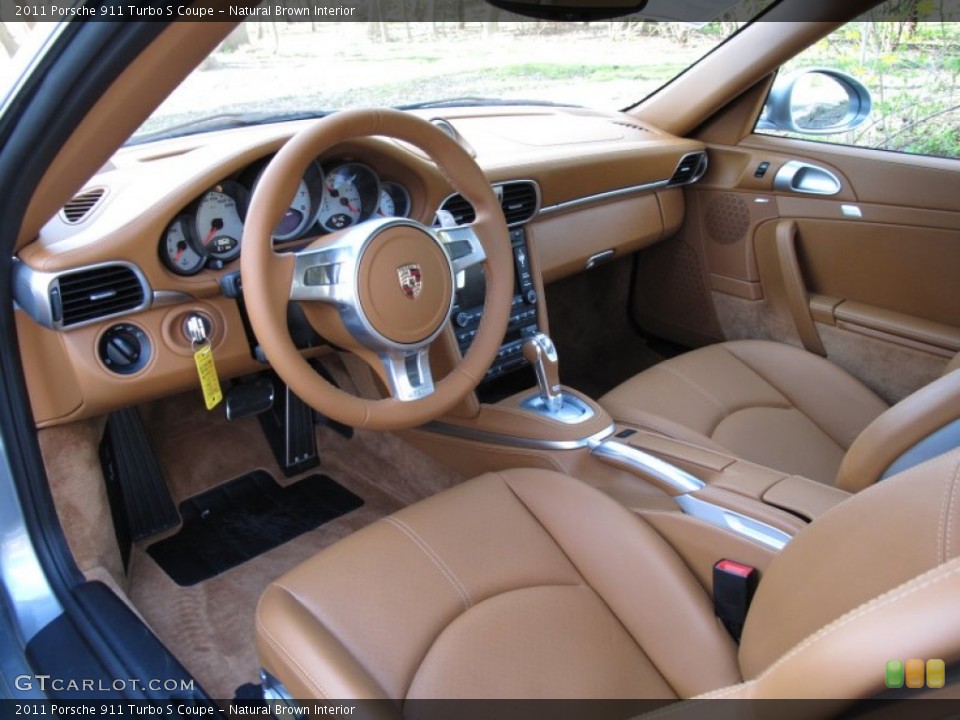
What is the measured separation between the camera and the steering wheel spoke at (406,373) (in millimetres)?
1524

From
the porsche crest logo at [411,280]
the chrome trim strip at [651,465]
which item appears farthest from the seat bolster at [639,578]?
the porsche crest logo at [411,280]

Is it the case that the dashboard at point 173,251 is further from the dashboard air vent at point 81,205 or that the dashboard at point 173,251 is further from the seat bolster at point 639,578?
the seat bolster at point 639,578

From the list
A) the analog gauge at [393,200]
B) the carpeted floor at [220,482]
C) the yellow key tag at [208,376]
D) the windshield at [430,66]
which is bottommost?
the carpeted floor at [220,482]

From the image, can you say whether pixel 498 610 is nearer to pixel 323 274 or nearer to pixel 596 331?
pixel 323 274

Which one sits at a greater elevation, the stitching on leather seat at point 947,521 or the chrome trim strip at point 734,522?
the stitching on leather seat at point 947,521

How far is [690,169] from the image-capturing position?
9.18 feet

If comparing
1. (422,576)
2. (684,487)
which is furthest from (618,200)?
(422,576)

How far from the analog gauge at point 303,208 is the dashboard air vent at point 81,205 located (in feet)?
1.21

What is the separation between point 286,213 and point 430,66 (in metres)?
1.00

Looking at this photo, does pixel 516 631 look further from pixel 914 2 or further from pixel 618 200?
pixel 914 2

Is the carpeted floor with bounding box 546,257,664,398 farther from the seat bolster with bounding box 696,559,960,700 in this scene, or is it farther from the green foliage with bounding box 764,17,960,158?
the seat bolster with bounding box 696,559,960,700

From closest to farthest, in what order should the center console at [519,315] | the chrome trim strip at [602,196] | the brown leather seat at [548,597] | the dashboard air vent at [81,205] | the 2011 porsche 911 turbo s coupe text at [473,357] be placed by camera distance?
the brown leather seat at [548,597] < the 2011 porsche 911 turbo s coupe text at [473,357] < the dashboard air vent at [81,205] < the center console at [519,315] < the chrome trim strip at [602,196]

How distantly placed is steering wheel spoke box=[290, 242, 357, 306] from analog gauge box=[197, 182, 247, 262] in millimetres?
317

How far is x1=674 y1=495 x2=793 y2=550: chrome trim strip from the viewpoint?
1.41 metres
